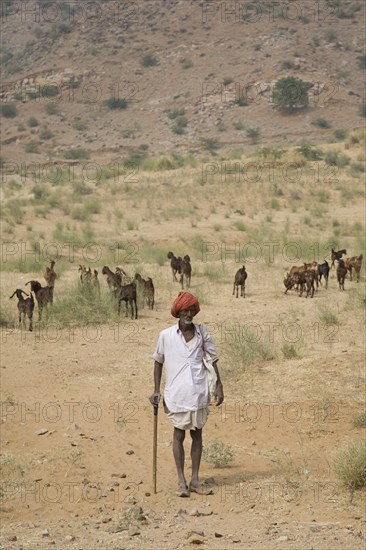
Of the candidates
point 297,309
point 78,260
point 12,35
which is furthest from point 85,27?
point 297,309

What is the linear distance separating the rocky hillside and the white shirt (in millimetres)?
47291

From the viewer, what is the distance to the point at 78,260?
74.4ft

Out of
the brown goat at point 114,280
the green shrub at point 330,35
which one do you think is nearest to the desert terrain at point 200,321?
the brown goat at point 114,280

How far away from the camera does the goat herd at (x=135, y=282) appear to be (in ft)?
49.2

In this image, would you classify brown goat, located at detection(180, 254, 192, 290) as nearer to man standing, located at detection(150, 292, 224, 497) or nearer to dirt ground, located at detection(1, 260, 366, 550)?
dirt ground, located at detection(1, 260, 366, 550)

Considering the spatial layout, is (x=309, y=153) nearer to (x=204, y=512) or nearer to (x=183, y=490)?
(x=183, y=490)

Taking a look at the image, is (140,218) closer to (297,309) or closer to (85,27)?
(297,309)

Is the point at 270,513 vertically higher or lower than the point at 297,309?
lower

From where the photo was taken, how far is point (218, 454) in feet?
29.3

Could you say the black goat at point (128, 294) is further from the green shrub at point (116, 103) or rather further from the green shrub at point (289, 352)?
the green shrub at point (116, 103)

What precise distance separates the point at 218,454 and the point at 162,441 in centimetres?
95

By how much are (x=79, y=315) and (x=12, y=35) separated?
67483 millimetres

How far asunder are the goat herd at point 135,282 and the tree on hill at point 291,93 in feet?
129

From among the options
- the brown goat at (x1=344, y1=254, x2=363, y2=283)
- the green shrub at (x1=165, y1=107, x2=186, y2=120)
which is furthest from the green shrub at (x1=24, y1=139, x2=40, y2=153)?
the brown goat at (x1=344, y1=254, x2=363, y2=283)
